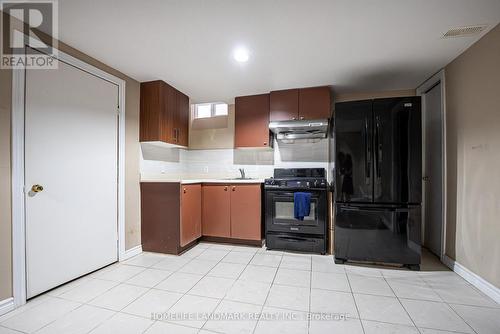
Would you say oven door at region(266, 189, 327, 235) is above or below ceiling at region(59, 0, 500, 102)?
below

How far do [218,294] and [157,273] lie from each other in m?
0.79

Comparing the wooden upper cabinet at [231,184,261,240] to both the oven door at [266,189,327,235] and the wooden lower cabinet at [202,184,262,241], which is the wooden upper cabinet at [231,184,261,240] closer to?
the wooden lower cabinet at [202,184,262,241]

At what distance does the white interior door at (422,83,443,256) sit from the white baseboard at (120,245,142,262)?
→ 3673 millimetres

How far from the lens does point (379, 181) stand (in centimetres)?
236

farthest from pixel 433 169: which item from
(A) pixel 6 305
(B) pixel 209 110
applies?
(A) pixel 6 305

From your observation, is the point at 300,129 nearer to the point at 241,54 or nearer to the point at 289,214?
the point at 289,214

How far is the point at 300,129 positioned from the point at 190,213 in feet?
6.16

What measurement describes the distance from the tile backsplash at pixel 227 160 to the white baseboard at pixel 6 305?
Result: 1614mm

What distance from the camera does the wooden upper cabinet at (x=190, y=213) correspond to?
8.97ft

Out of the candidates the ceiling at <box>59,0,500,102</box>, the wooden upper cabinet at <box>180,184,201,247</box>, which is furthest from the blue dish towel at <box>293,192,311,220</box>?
the ceiling at <box>59,0,500,102</box>

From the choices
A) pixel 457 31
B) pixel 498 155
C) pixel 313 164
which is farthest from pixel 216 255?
pixel 457 31

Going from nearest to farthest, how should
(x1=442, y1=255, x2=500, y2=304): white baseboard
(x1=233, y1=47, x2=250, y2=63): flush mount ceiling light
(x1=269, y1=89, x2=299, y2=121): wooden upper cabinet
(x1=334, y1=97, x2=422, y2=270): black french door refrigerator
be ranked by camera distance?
(x1=442, y1=255, x2=500, y2=304): white baseboard → (x1=233, y1=47, x2=250, y2=63): flush mount ceiling light → (x1=334, y1=97, x2=422, y2=270): black french door refrigerator → (x1=269, y1=89, x2=299, y2=121): wooden upper cabinet

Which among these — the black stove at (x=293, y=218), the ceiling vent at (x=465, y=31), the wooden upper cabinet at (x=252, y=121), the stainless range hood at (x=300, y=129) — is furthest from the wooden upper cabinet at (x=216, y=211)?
the ceiling vent at (x=465, y=31)

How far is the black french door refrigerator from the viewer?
2.29 metres
